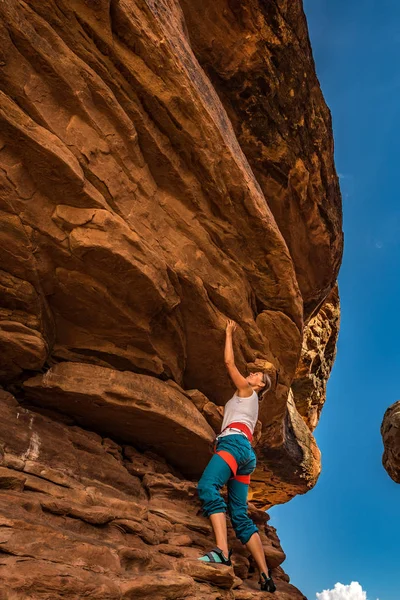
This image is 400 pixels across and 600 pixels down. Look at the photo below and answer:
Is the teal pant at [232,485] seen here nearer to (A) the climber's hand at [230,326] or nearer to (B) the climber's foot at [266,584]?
(B) the climber's foot at [266,584]

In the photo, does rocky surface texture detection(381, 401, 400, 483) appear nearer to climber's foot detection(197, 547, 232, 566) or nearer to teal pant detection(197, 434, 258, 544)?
teal pant detection(197, 434, 258, 544)

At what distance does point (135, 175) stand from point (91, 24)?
267 cm

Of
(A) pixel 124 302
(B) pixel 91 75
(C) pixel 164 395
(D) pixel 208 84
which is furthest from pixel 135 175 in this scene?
(C) pixel 164 395

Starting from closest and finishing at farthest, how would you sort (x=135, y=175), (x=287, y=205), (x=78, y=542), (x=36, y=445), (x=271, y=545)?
(x=78, y=542), (x=36, y=445), (x=135, y=175), (x=271, y=545), (x=287, y=205)

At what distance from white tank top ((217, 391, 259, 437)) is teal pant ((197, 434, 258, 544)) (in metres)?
0.44

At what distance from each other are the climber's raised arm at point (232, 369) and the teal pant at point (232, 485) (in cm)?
112

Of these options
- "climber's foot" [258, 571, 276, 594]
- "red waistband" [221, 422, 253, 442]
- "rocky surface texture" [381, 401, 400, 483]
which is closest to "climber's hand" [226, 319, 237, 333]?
"red waistband" [221, 422, 253, 442]

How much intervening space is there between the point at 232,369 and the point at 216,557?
12.1 feet

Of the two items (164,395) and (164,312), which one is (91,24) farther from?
(164,395)

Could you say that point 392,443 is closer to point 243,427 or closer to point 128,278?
point 243,427

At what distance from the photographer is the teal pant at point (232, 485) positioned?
8055mm

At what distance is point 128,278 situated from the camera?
321 inches

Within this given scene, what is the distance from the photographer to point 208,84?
10.5m

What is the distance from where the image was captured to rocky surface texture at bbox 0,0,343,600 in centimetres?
636
